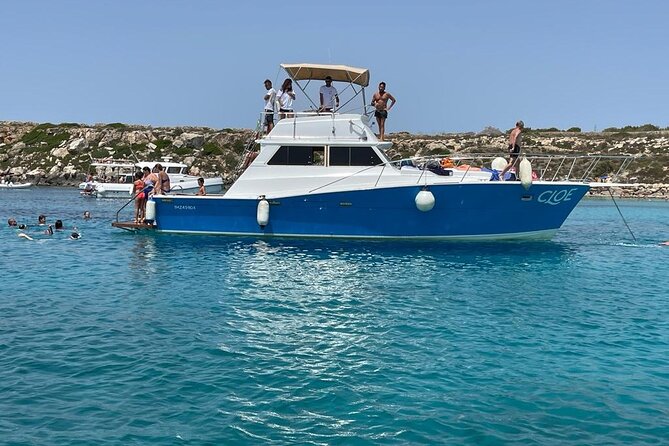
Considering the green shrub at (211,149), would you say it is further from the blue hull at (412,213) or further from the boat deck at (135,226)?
the blue hull at (412,213)

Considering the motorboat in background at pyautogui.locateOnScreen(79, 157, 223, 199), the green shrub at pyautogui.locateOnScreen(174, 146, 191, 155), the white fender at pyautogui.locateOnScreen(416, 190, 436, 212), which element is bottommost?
the white fender at pyautogui.locateOnScreen(416, 190, 436, 212)

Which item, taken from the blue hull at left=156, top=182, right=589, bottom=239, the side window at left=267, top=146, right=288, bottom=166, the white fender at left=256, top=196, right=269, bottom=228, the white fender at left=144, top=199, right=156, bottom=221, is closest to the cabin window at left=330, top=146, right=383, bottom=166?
the blue hull at left=156, top=182, right=589, bottom=239

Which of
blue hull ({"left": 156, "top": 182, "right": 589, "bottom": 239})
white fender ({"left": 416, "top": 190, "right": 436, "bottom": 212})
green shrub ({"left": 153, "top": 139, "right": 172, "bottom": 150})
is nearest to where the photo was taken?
white fender ({"left": 416, "top": 190, "right": 436, "bottom": 212})

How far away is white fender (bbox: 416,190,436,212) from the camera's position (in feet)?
60.0

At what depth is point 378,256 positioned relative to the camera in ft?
54.9

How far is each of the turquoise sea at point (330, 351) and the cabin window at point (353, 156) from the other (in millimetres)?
4800

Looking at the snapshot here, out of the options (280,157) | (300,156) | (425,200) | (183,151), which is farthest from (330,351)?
(183,151)

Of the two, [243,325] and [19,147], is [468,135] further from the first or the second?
[243,325]

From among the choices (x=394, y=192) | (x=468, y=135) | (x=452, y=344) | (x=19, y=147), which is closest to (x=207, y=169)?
(x=19, y=147)

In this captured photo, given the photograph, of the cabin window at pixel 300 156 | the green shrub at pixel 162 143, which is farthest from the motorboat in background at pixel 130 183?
the cabin window at pixel 300 156

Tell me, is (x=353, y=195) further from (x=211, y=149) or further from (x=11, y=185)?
(x=211, y=149)

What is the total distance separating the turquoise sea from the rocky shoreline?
49.3 m

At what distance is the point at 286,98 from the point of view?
21.1 meters

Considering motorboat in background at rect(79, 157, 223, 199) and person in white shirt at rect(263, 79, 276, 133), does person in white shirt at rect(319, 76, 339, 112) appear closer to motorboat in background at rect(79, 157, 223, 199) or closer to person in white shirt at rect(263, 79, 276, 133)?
person in white shirt at rect(263, 79, 276, 133)
